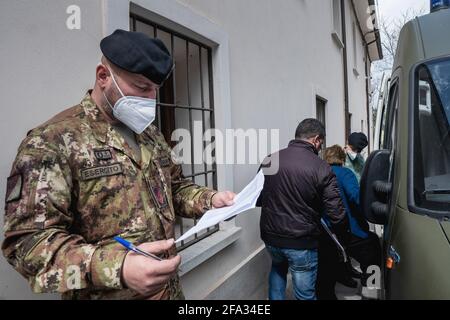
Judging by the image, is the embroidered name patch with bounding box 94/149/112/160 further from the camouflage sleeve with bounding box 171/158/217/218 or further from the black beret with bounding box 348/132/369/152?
the black beret with bounding box 348/132/369/152

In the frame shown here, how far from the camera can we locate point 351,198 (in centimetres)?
327

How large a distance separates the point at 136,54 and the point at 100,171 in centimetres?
43

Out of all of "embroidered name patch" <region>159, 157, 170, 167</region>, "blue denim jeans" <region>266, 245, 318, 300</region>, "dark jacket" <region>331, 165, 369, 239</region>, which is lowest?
"blue denim jeans" <region>266, 245, 318, 300</region>

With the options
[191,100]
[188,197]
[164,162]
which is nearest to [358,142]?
[191,100]

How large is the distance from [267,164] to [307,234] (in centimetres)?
64

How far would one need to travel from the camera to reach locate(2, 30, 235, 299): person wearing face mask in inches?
41.6

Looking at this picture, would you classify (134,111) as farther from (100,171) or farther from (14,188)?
(14,188)

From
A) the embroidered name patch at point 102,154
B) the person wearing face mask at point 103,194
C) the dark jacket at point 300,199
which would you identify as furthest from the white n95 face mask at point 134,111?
the dark jacket at point 300,199

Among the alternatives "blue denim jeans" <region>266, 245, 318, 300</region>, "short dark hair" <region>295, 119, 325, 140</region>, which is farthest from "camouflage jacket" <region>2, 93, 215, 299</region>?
"short dark hair" <region>295, 119, 325, 140</region>

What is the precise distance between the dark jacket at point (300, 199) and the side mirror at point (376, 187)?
0.80 m

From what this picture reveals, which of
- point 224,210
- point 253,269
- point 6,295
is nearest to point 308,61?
point 253,269

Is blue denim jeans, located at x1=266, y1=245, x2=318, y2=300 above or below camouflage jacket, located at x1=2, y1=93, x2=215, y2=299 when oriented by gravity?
below

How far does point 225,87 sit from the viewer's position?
3.13m

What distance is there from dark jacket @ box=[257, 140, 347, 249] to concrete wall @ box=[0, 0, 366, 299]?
500mm
